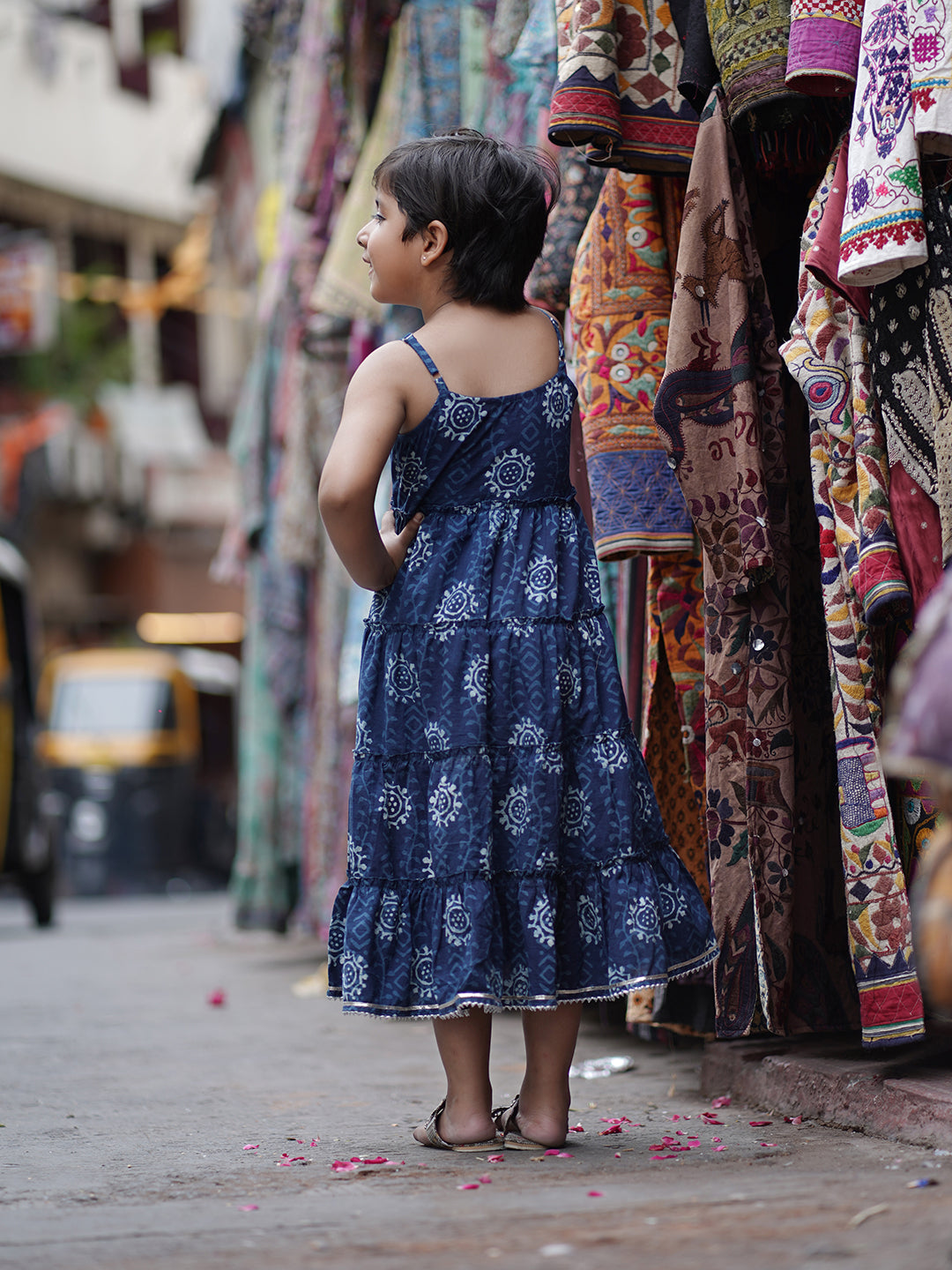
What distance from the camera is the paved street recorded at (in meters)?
2.08

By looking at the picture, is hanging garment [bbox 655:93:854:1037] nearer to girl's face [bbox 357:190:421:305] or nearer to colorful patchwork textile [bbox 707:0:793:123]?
colorful patchwork textile [bbox 707:0:793:123]

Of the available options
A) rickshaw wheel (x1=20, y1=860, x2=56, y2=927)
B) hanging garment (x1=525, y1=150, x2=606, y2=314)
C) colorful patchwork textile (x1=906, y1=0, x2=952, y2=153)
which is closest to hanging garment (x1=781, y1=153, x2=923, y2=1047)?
colorful patchwork textile (x1=906, y1=0, x2=952, y2=153)

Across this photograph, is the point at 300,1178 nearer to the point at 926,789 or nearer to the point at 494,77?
the point at 926,789

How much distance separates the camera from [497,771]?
2764 mm

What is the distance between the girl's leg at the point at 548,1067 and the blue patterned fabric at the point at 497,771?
7 centimetres

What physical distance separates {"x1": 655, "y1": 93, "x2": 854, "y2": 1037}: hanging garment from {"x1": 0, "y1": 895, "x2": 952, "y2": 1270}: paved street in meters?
0.30

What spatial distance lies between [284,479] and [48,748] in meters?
10.9

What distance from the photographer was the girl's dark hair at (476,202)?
9.45ft

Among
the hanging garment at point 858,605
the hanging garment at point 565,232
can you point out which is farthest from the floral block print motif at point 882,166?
the hanging garment at point 565,232

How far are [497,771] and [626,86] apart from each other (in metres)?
1.41

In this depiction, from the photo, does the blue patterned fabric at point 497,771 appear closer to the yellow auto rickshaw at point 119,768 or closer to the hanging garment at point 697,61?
the hanging garment at point 697,61

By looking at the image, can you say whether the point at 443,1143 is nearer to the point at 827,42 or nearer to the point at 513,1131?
the point at 513,1131

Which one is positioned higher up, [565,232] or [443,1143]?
[565,232]

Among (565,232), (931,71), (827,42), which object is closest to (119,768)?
(565,232)
